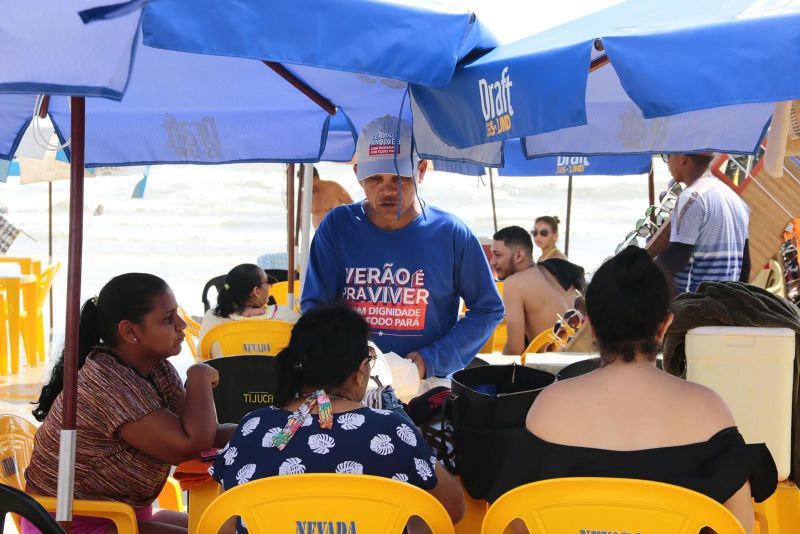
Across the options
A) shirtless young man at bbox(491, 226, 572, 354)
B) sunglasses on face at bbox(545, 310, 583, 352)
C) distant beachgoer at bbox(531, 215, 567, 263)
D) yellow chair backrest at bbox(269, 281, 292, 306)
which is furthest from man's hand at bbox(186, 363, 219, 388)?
distant beachgoer at bbox(531, 215, 567, 263)

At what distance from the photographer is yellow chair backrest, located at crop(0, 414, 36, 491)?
10.8 ft

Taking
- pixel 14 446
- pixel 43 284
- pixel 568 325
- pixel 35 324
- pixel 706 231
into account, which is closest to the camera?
pixel 14 446

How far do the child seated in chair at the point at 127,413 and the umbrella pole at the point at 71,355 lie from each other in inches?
8.7

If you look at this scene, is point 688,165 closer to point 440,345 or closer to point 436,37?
point 440,345

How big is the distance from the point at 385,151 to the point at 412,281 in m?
0.51

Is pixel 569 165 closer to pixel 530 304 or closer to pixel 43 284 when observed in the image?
pixel 530 304

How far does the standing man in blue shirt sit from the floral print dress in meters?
1.31

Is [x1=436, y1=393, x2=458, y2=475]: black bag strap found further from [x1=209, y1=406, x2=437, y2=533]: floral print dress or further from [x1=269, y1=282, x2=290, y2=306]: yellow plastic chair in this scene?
[x1=269, y1=282, x2=290, y2=306]: yellow plastic chair

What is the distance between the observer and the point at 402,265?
375 cm

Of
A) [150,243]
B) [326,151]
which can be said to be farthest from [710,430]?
[150,243]

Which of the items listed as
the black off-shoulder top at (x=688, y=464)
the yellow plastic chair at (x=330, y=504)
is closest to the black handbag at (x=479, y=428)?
the black off-shoulder top at (x=688, y=464)

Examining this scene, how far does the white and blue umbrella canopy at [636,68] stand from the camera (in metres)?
2.15

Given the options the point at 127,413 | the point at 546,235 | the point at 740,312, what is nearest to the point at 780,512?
the point at 740,312

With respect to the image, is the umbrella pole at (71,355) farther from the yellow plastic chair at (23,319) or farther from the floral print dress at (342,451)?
the yellow plastic chair at (23,319)
